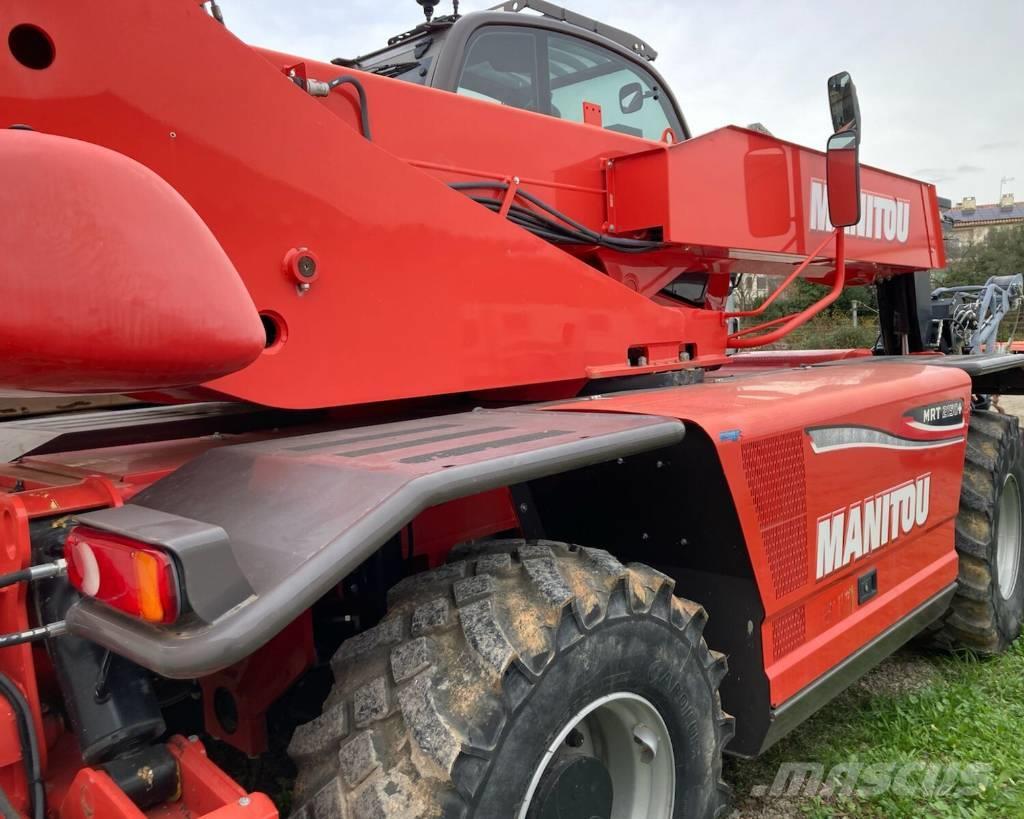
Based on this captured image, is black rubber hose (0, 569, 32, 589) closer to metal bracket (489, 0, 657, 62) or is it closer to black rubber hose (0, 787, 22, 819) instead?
black rubber hose (0, 787, 22, 819)

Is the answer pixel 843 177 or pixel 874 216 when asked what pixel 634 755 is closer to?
pixel 843 177

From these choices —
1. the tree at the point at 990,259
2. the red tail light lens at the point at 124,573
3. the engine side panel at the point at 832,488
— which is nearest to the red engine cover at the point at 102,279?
the red tail light lens at the point at 124,573

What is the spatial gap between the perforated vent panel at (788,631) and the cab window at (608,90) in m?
2.10

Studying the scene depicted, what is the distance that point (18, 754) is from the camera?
154 centimetres

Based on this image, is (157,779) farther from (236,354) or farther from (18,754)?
(236,354)

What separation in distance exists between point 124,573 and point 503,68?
2.60 metres

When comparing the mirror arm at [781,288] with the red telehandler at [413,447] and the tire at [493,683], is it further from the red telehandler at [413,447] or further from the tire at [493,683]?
the tire at [493,683]

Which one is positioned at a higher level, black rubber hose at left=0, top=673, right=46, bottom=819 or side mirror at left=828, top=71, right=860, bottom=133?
side mirror at left=828, top=71, right=860, bottom=133

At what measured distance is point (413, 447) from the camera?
6.03ft

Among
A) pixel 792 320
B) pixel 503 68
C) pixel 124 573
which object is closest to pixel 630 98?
pixel 503 68

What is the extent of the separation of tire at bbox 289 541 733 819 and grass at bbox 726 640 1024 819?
1027 millimetres

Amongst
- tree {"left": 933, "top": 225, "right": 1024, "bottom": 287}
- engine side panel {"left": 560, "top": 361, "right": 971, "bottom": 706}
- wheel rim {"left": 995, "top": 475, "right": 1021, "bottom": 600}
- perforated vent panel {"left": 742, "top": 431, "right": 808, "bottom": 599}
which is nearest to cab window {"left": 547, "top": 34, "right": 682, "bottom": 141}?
engine side panel {"left": 560, "top": 361, "right": 971, "bottom": 706}

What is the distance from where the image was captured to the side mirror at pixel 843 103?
3.42m

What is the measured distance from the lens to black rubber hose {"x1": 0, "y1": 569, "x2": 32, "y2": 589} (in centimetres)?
146
